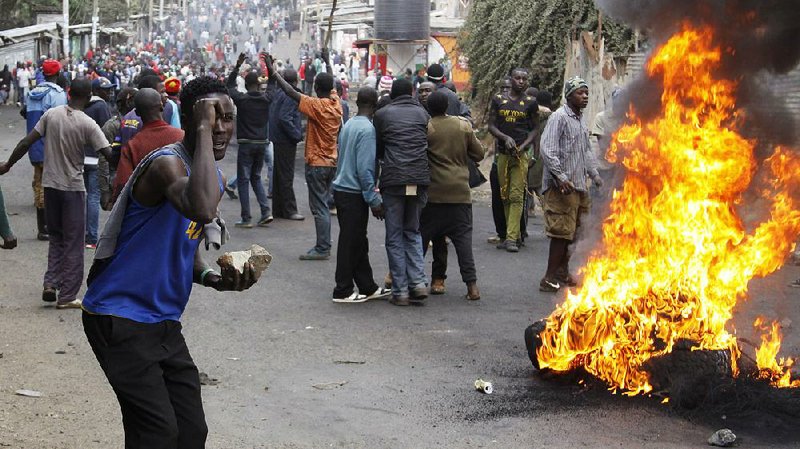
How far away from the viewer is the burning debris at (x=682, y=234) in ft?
21.2

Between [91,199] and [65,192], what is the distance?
2463mm

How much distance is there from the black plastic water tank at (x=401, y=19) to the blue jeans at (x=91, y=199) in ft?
46.3

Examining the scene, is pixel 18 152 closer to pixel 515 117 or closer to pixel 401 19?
pixel 515 117

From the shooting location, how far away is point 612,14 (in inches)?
303

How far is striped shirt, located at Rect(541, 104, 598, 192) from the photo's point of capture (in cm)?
930

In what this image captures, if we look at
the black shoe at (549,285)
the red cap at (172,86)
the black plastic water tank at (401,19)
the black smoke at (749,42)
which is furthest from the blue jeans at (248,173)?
the black plastic water tank at (401,19)

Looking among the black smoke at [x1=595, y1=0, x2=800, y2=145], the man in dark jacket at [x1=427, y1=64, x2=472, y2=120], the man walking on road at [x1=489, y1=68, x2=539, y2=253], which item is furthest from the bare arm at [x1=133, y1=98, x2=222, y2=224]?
the man in dark jacket at [x1=427, y1=64, x2=472, y2=120]

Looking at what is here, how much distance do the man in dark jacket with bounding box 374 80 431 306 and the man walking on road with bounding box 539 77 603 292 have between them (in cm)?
113

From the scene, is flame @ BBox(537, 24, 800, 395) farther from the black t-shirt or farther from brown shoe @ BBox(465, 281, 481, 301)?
the black t-shirt

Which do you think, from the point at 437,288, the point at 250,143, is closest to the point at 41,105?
the point at 250,143

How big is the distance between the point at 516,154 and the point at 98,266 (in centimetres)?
778

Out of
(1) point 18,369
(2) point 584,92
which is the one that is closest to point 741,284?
(2) point 584,92

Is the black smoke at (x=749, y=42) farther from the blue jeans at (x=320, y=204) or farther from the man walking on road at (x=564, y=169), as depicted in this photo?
the blue jeans at (x=320, y=204)

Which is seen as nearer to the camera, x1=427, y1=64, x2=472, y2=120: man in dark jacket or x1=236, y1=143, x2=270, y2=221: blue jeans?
x1=427, y1=64, x2=472, y2=120: man in dark jacket
